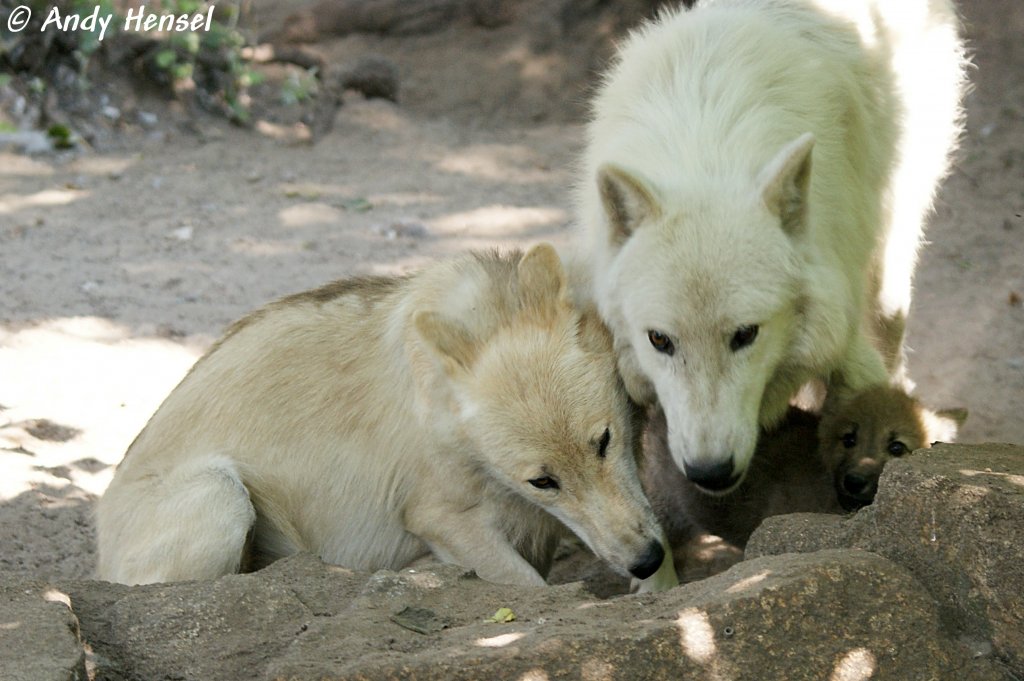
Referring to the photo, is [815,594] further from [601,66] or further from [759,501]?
[601,66]

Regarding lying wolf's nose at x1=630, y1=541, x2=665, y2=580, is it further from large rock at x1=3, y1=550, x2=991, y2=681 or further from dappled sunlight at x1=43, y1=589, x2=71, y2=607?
dappled sunlight at x1=43, y1=589, x2=71, y2=607

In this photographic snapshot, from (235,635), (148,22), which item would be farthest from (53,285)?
(235,635)

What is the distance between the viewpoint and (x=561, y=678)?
2.86m

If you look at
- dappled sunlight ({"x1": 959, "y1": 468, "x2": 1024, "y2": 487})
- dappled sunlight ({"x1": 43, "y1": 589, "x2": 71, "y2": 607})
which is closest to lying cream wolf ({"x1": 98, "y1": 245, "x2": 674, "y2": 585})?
dappled sunlight ({"x1": 43, "y1": 589, "x2": 71, "y2": 607})

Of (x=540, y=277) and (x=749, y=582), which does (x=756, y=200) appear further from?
(x=749, y=582)

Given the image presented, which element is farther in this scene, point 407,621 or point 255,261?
point 255,261

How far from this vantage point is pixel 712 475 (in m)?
3.76

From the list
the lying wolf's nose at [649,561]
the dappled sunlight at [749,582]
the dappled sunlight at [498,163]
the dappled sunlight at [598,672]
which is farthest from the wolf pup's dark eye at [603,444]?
the dappled sunlight at [498,163]

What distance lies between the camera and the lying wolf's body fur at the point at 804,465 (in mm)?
4484

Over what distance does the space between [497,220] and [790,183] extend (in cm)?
491

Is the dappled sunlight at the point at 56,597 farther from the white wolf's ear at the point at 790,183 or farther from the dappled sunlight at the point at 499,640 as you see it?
the white wolf's ear at the point at 790,183

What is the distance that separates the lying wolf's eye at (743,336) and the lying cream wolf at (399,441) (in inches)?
17.0

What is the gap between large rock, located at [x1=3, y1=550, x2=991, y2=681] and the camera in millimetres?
2891

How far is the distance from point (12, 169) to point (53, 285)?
2.54 meters
